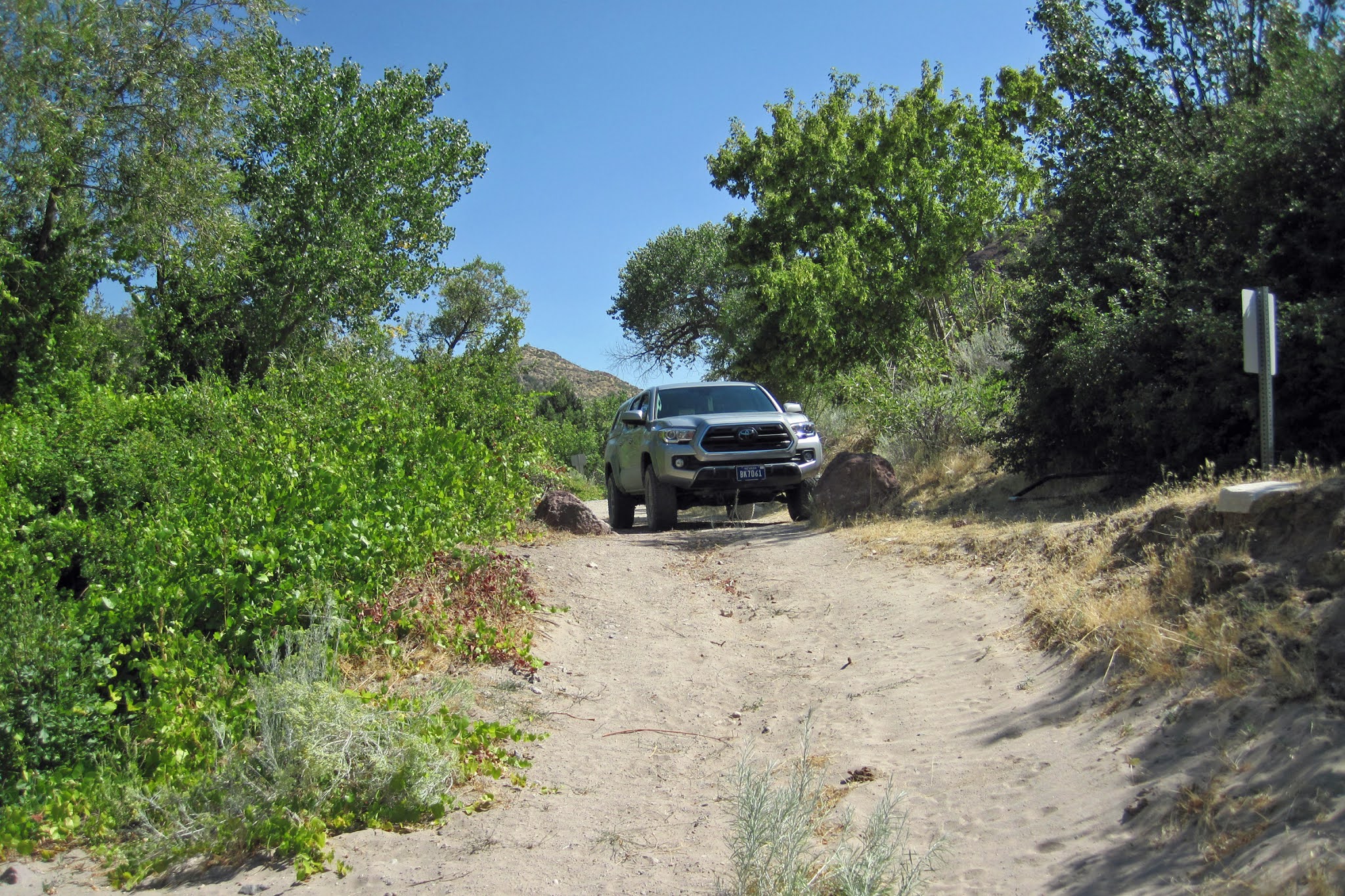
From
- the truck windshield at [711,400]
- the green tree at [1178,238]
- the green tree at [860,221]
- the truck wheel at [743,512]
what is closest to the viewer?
the green tree at [1178,238]

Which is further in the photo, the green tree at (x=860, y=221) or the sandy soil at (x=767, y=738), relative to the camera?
the green tree at (x=860, y=221)

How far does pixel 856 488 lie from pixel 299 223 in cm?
1251

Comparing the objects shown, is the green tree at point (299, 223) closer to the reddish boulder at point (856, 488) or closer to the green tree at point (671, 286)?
the reddish boulder at point (856, 488)

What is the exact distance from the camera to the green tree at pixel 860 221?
22891 mm

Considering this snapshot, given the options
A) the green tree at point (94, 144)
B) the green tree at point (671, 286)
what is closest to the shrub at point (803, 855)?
the green tree at point (94, 144)

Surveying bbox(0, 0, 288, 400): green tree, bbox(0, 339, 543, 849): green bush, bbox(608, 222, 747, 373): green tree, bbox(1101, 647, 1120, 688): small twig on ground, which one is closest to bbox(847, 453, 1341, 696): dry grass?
bbox(1101, 647, 1120, 688): small twig on ground

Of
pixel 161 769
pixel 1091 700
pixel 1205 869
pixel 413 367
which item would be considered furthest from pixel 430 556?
pixel 413 367

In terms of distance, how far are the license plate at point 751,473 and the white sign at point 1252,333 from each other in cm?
566

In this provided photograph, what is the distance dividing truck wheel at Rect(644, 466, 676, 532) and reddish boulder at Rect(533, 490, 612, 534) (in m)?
0.77

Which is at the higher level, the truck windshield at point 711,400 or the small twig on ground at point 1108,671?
the truck windshield at point 711,400

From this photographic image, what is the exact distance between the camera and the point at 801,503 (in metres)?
13.2

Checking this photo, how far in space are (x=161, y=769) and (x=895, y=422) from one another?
1300 cm

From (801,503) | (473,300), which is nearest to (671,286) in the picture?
(473,300)

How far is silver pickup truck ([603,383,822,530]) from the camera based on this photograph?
12023 millimetres
